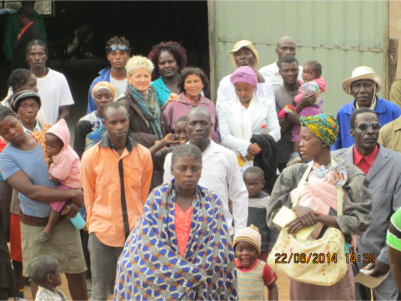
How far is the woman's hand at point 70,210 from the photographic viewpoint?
6500 millimetres

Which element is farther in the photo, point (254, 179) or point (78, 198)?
point (254, 179)

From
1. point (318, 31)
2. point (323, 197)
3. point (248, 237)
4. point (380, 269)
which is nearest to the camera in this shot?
point (323, 197)

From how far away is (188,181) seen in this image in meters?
5.03

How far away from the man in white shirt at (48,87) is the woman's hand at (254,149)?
7.29ft

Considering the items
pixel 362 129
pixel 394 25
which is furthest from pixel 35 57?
pixel 394 25

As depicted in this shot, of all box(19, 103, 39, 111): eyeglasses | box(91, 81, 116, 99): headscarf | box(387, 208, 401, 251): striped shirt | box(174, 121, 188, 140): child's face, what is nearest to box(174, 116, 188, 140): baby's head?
box(174, 121, 188, 140): child's face

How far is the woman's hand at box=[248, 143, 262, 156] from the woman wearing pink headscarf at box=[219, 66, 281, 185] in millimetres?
128

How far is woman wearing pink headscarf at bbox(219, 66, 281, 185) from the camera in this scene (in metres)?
7.67

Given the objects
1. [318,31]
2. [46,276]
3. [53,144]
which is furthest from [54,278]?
[318,31]

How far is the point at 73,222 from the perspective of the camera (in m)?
6.58

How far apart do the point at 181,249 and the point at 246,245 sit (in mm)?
1314

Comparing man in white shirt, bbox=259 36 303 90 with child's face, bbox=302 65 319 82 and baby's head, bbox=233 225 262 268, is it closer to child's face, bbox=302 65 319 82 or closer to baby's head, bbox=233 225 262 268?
child's face, bbox=302 65 319 82
